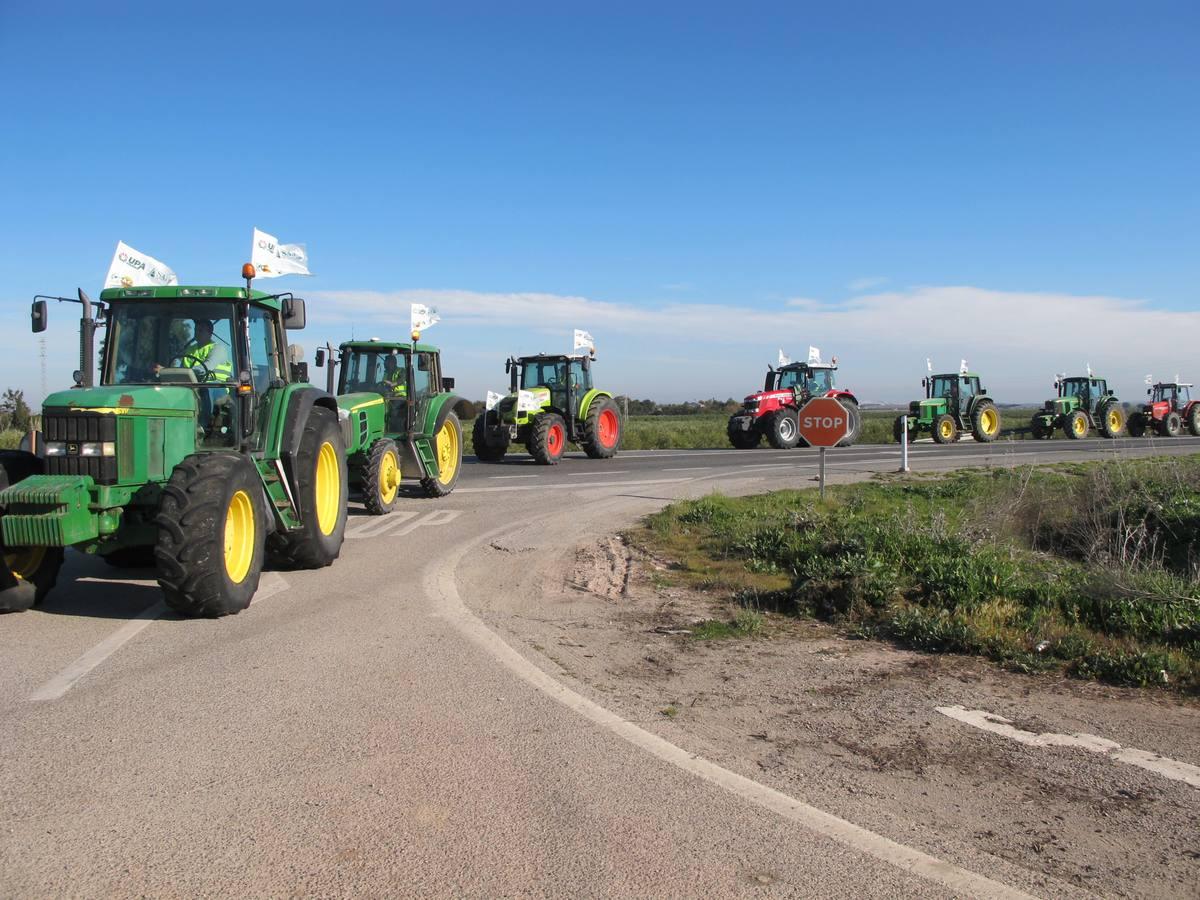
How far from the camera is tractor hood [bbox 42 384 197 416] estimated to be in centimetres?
703

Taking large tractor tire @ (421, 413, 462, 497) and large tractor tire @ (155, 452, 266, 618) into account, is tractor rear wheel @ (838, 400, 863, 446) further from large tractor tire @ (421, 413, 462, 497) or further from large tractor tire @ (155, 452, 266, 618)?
large tractor tire @ (155, 452, 266, 618)

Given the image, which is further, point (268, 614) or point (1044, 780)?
point (268, 614)

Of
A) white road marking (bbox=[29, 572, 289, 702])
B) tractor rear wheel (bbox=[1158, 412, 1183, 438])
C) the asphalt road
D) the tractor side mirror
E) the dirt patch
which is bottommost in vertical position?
the dirt patch

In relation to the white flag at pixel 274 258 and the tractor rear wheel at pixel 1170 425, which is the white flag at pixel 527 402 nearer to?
the white flag at pixel 274 258

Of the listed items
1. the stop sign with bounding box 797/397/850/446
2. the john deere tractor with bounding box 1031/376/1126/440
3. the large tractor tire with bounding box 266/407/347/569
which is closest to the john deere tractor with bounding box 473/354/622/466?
the stop sign with bounding box 797/397/850/446

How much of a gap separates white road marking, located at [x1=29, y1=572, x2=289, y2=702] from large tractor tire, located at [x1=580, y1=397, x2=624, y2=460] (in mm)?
14311

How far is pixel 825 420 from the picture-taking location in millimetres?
12531

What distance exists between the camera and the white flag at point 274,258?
960 cm

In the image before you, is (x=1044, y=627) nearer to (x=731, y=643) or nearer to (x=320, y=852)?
(x=731, y=643)

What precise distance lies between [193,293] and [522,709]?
17.8 feet

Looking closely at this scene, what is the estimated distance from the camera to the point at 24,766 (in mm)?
4281

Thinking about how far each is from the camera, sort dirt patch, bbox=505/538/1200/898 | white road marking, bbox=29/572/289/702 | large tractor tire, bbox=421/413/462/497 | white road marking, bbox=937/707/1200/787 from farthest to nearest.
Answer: large tractor tire, bbox=421/413/462/497 < white road marking, bbox=29/572/289/702 < white road marking, bbox=937/707/1200/787 < dirt patch, bbox=505/538/1200/898

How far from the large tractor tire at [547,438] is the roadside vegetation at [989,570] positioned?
7.94m

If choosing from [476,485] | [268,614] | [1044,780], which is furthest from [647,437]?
[1044,780]
